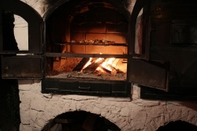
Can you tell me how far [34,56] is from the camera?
→ 2.08 meters

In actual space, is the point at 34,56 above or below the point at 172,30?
below

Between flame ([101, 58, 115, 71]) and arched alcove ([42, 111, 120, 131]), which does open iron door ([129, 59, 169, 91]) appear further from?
arched alcove ([42, 111, 120, 131])

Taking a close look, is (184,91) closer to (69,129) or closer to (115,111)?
(115,111)

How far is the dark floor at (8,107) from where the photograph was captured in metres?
2.30

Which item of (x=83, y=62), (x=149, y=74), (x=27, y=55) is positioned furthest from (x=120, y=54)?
(x=27, y=55)

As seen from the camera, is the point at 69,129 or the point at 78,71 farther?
the point at 69,129

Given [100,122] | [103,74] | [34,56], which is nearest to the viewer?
[34,56]

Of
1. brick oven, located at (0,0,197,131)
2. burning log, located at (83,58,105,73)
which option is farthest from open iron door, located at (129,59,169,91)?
burning log, located at (83,58,105,73)

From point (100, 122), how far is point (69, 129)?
1.57 ft

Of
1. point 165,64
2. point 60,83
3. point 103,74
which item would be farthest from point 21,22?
point 165,64

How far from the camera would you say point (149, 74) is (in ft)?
5.97

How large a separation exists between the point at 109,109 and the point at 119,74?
52 centimetres

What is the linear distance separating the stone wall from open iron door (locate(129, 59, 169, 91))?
7.0 inches

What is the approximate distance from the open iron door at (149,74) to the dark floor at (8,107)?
146 cm
